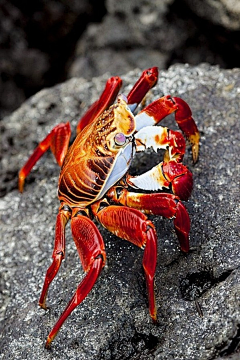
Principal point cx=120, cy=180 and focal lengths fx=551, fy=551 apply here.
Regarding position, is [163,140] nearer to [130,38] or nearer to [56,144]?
[56,144]

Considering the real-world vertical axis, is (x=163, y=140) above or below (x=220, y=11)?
above

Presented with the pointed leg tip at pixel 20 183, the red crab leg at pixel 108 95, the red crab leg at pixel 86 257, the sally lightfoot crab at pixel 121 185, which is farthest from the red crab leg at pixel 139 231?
the pointed leg tip at pixel 20 183

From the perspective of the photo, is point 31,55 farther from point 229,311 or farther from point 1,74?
point 229,311

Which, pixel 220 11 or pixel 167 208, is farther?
pixel 220 11

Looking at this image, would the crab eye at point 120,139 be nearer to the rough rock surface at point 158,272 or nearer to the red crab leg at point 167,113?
the red crab leg at point 167,113

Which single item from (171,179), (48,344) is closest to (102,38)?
(171,179)
